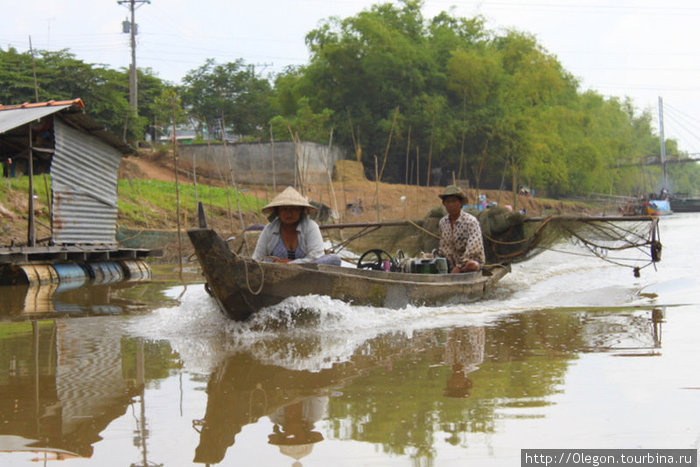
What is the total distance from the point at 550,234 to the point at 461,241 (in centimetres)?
226

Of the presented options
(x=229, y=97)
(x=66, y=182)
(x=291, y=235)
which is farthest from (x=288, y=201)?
(x=229, y=97)

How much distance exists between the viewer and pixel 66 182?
37.4 ft

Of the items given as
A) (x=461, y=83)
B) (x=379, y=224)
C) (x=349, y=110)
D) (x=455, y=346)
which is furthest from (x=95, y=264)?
(x=461, y=83)

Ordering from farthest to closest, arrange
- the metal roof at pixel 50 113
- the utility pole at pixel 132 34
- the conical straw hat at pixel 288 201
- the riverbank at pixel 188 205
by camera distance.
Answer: the utility pole at pixel 132 34 < the riverbank at pixel 188 205 < the metal roof at pixel 50 113 < the conical straw hat at pixel 288 201

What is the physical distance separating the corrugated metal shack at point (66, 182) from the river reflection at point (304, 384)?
3.97 m

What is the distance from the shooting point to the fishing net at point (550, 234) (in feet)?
32.1

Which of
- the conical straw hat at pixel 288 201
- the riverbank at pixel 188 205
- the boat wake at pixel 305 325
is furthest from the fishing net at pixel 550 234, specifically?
the conical straw hat at pixel 288 201

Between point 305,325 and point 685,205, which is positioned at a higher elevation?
point 685,205

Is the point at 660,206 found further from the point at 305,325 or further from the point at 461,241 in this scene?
the point at 305,325

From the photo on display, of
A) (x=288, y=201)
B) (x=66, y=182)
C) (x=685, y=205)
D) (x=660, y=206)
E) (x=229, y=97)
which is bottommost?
(x=288, y=201)

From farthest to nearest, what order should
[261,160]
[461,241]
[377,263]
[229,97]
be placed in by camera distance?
[229,97] < [261,160] < [461,241] < [377,263]

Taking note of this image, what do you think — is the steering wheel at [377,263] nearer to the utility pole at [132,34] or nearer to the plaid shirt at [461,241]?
the plaid shirt at [461,241]

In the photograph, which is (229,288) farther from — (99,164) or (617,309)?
(99,164)

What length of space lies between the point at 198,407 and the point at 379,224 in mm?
6487
